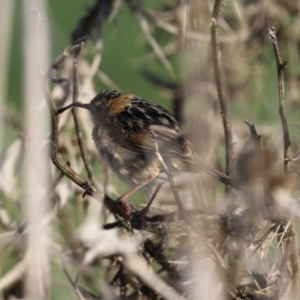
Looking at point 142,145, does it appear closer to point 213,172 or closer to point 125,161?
point 125,161

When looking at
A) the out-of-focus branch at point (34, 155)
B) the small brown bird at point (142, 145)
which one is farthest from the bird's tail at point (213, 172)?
the out-of-focus branch at point (34, 155)

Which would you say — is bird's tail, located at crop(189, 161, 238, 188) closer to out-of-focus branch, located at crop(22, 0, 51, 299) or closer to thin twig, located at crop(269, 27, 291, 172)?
thin twig, located at crop(269, 27, 291, 172)

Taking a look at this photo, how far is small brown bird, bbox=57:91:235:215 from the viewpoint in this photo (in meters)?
3.31

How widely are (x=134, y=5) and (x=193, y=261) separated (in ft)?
6.43

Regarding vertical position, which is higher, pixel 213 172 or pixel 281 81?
pixel 281 81

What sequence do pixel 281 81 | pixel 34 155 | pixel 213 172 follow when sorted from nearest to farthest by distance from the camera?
pixel 281 81 < pixel 213 172 < pixel 34 155

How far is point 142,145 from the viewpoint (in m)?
3.39

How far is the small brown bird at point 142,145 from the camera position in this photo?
3.31m

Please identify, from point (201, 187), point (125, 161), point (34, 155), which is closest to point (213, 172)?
point (201, 187)

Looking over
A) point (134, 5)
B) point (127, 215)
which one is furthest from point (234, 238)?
point (134, 5)

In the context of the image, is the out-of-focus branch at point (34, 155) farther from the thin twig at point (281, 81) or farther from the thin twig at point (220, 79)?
the thin twig at point (281, 81)

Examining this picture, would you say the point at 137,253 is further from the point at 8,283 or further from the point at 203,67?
the point at 203,67

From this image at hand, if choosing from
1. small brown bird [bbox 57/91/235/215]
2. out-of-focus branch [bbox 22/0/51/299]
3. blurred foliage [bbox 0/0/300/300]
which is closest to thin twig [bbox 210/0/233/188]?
blurred foliage [bbox 0/0/300/300]

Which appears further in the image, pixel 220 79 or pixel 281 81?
pixel 220 79
